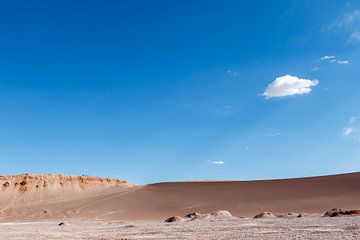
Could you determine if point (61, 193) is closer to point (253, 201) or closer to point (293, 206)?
point (253, 201)

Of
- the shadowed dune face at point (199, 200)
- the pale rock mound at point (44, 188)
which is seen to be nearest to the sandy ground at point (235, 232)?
the shadowed dune face at point (199, 200)

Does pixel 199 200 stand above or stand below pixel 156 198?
below

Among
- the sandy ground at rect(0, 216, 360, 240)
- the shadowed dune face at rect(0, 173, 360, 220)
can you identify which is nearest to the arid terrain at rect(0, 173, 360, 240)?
the shadowed dune face at rect(0, 173, 360, 220)

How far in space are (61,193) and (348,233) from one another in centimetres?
5520

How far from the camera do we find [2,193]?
66.8 m

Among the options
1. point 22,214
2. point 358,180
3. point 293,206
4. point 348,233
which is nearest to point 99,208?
point 22,214

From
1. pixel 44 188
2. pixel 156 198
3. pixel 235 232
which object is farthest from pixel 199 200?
pixel 235 232

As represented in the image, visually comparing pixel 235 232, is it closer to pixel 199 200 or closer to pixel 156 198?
pixel 199 200

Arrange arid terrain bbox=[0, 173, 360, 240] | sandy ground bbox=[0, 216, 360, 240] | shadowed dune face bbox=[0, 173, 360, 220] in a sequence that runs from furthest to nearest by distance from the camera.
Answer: shadowed dune face bbox=[0, 173, 360, 220], arid terrain bbox=[0, 173, 360, 240], sandy ground bbox=[0, 216, 360, 240]

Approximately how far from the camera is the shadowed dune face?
50812 millimetres

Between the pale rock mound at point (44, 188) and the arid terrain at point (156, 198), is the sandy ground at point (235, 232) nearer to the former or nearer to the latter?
the arid terrain at point (156, 198)

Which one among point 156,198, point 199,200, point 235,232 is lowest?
point 235,232

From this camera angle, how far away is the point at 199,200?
58.5 m

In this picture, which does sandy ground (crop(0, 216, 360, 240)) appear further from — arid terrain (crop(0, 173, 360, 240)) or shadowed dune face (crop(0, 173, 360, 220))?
shadowed dune face (crop(0, 173, 360, 220))
